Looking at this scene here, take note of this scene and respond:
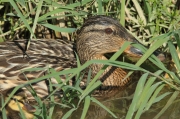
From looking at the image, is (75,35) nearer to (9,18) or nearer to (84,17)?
(84,17)

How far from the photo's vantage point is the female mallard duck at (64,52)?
508 centimetres

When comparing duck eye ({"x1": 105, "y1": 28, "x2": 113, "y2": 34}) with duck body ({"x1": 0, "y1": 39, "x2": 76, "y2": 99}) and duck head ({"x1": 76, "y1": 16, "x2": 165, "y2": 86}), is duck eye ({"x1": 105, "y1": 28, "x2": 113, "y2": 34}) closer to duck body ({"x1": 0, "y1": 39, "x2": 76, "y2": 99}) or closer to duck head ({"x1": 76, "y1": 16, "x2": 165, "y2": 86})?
duck head ({"x1": 76, "y1": 16, "x2": 165, "y2": 86})

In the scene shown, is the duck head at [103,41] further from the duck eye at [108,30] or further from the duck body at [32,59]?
the duck body at [32,59]

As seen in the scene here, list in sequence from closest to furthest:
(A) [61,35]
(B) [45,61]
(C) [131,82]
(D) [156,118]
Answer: (D) [156,118] → (B) [45,61] → (C) [131,82] → (A) [61,35]

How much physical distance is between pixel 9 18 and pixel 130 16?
1.28m

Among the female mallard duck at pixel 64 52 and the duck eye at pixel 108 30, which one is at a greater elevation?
the duck eye at pixel 108 30

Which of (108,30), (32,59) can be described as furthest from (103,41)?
(32,59)

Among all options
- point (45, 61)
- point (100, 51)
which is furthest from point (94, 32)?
point (45, 61)

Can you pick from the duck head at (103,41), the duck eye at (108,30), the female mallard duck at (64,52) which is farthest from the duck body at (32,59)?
the duck eye at (108,30)

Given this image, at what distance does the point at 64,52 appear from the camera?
18.3ft

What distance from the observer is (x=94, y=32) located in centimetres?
539

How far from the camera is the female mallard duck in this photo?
5.08m

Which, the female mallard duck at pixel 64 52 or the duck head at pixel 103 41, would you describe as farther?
the duck head at pixel 103 41

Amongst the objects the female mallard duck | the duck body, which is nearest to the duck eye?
the female mallard duck
